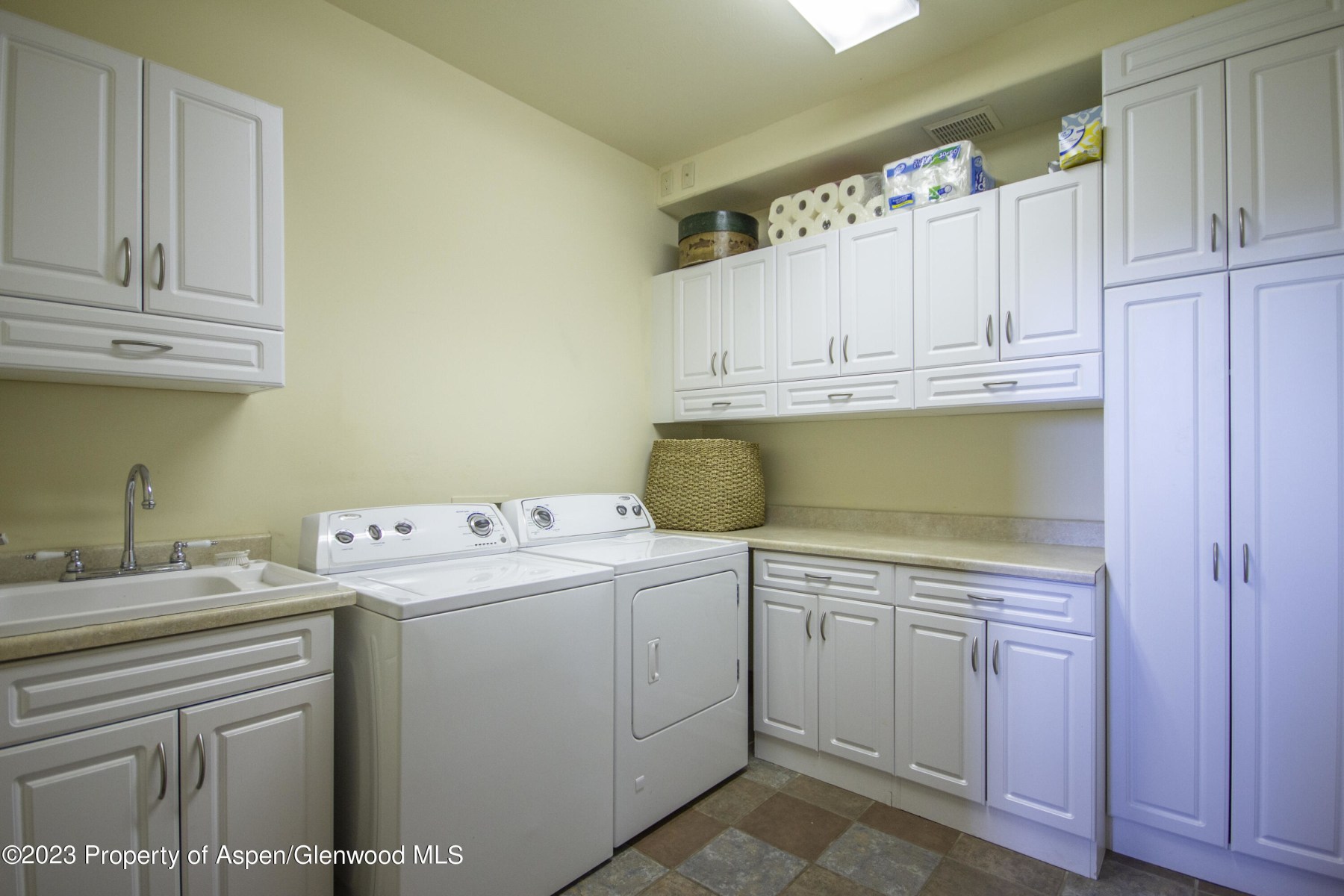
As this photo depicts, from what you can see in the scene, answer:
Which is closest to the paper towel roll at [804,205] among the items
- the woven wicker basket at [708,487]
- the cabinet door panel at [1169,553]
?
the woven wicker basket at [708,487]

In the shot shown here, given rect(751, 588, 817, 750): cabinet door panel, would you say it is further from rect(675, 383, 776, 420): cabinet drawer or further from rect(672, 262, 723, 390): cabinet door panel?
rect(672, 262, 723, 390): cabinet door panel

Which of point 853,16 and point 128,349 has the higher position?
point 853,16

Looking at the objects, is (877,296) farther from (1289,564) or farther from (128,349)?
(128,349)

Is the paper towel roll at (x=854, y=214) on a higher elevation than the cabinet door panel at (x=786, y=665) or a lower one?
higher

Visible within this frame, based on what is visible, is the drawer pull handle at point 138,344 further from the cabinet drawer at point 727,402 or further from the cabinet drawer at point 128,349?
the cabinet drawer at point 727,402

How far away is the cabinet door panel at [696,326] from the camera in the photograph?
305cm

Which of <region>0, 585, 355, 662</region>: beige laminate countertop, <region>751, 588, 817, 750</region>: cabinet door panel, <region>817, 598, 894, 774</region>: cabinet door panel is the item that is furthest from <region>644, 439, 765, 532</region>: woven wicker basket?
<region>0, 585, 355, 662</region>: beige laminate countertop

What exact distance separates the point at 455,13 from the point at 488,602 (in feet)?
6.32

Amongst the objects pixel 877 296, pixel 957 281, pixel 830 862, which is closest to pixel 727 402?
pixel 877 296

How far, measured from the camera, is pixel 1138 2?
1986 mm

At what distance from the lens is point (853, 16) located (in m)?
2.07

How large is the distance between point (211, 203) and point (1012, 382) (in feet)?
7.94

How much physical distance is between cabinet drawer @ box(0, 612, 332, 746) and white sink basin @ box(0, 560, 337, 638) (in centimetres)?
6

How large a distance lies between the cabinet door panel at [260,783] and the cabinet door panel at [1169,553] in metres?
2.20
